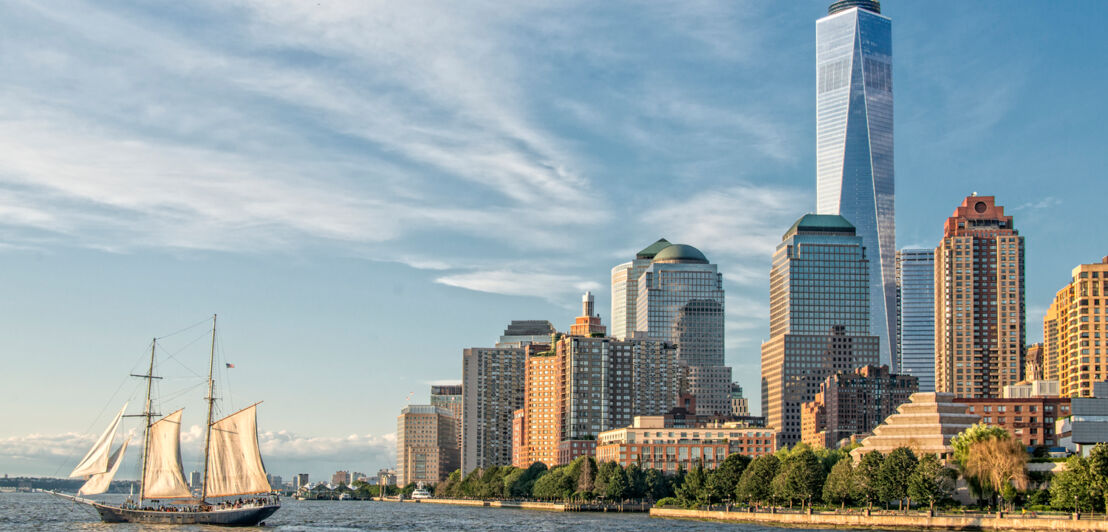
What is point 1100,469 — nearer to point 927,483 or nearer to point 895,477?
point 927,483

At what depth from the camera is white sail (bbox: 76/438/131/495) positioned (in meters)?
193

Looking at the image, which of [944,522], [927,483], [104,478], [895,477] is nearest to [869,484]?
[895,477]

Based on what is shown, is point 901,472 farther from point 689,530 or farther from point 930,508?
point 689,530

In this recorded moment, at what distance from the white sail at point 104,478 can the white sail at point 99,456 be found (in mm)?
1109

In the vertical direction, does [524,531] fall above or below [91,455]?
below

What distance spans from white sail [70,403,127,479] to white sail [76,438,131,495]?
1109 mm

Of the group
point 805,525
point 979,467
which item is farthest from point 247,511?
point 979,467

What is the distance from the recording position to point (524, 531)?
637ft

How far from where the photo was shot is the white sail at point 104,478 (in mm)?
193375

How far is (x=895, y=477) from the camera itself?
19275 centimetres

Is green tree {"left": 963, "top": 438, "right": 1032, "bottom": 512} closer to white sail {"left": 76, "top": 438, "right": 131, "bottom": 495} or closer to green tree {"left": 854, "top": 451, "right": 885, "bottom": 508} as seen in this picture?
green tree {"left": 854, "top": 451, "right": 885, "bottom": 508}

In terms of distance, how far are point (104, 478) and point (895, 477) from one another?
120m

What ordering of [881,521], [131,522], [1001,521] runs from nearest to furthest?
[1001,521] → [881,521] → [131,522]

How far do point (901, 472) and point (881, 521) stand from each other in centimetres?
1056
